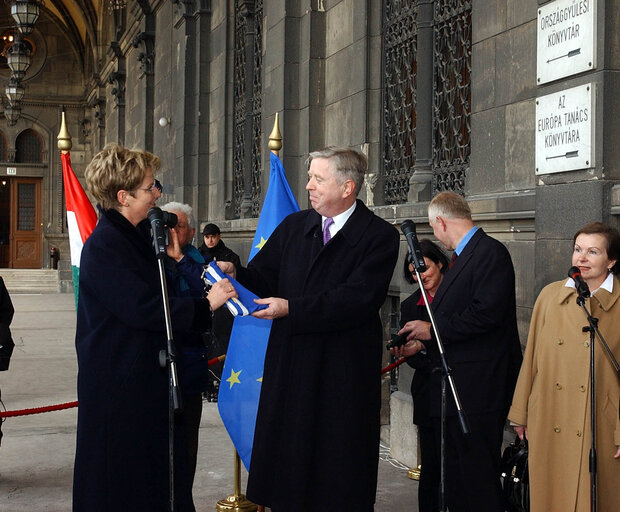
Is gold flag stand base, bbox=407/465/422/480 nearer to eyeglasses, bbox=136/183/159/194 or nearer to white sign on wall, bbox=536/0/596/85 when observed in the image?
white sign on wall, bbox=536/0/596/85

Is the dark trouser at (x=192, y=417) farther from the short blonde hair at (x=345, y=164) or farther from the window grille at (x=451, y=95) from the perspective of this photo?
the window grille at (x=451, y=95)

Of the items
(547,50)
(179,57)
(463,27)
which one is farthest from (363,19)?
(179,57)

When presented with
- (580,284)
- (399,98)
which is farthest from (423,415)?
(399,98)

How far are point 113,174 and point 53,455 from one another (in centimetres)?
406

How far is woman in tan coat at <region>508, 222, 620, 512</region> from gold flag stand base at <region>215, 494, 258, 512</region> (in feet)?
6.42

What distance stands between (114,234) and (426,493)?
7.42ft

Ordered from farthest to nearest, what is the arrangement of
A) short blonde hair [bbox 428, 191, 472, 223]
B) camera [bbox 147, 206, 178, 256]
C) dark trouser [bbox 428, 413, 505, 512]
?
short blonde hair [bbox 428, 191, 472, 223], dark trouser [bbox 428, 413, 505, 512], camera [bbox 147, 206, 178, 256]

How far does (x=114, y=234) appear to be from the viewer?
12.3 feet

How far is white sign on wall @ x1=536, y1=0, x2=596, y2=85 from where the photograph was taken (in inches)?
193

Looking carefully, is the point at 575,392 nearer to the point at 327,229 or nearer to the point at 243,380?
the point at 327,229

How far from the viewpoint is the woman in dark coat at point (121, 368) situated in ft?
12.1

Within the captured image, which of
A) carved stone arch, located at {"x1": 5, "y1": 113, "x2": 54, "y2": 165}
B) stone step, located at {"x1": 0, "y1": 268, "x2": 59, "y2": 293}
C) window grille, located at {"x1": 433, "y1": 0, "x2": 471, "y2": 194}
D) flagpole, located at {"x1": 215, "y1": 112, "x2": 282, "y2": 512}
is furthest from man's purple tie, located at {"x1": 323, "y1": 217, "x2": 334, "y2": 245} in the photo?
carved stone arch, located at {"x1": 5, "y1": 113, "x2": 54, "y2": 165}

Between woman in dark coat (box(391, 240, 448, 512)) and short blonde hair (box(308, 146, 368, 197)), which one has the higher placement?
short blonde hair (box(308, 146, 368, 197))

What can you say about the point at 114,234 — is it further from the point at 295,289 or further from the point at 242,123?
the point at 242,123
